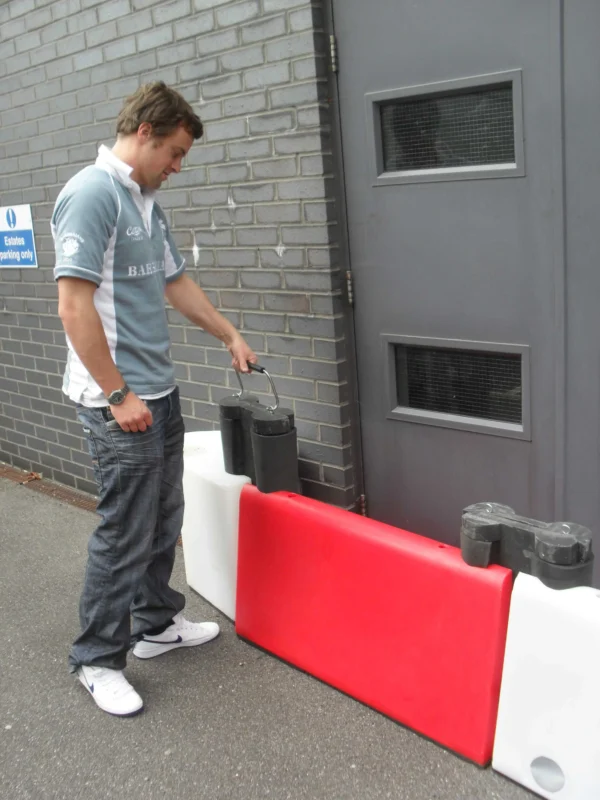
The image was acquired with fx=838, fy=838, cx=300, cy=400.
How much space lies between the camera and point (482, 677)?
2.52 metres

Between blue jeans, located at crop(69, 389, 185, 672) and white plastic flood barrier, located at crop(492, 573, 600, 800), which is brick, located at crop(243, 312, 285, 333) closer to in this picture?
blue jeans, located at crop(69, 389, 185, 672)

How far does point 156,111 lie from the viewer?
2748 millimetres

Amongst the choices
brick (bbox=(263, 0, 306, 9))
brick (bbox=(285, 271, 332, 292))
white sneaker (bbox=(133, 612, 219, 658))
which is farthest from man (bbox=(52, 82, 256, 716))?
brick (bbox=(263, 0, 306, 9))

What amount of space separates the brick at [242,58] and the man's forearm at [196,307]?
971 mm

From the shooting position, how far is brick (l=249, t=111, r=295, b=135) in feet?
11.3

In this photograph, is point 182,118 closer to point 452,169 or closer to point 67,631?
point 452,169

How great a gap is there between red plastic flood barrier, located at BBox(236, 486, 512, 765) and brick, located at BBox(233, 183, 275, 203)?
1274mm

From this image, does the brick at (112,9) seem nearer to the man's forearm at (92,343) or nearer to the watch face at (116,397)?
the man's forearm at (92,343)

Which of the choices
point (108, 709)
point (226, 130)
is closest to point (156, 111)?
point (226, 130)

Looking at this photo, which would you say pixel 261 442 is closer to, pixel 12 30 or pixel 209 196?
pixel 209 196

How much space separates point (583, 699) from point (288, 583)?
4.01 feet

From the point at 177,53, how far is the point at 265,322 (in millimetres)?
1305

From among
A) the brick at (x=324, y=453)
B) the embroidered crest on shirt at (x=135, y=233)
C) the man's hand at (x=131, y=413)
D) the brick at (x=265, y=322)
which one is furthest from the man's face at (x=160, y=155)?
the brick at (x=324, y=453)

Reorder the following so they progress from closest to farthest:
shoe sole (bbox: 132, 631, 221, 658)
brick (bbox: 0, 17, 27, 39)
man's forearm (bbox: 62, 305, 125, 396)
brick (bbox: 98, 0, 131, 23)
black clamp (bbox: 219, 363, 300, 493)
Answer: man's forearm (bbox: 62, 305, 125, 396)
black clamp (bbox: 219, 363, 300, 493)
shoe sole (bbox: 132, 631, 221, 658)
brick (bbox: 98, 0, 131, 23)
brick (bbox: 0, 17, 27, 39)
